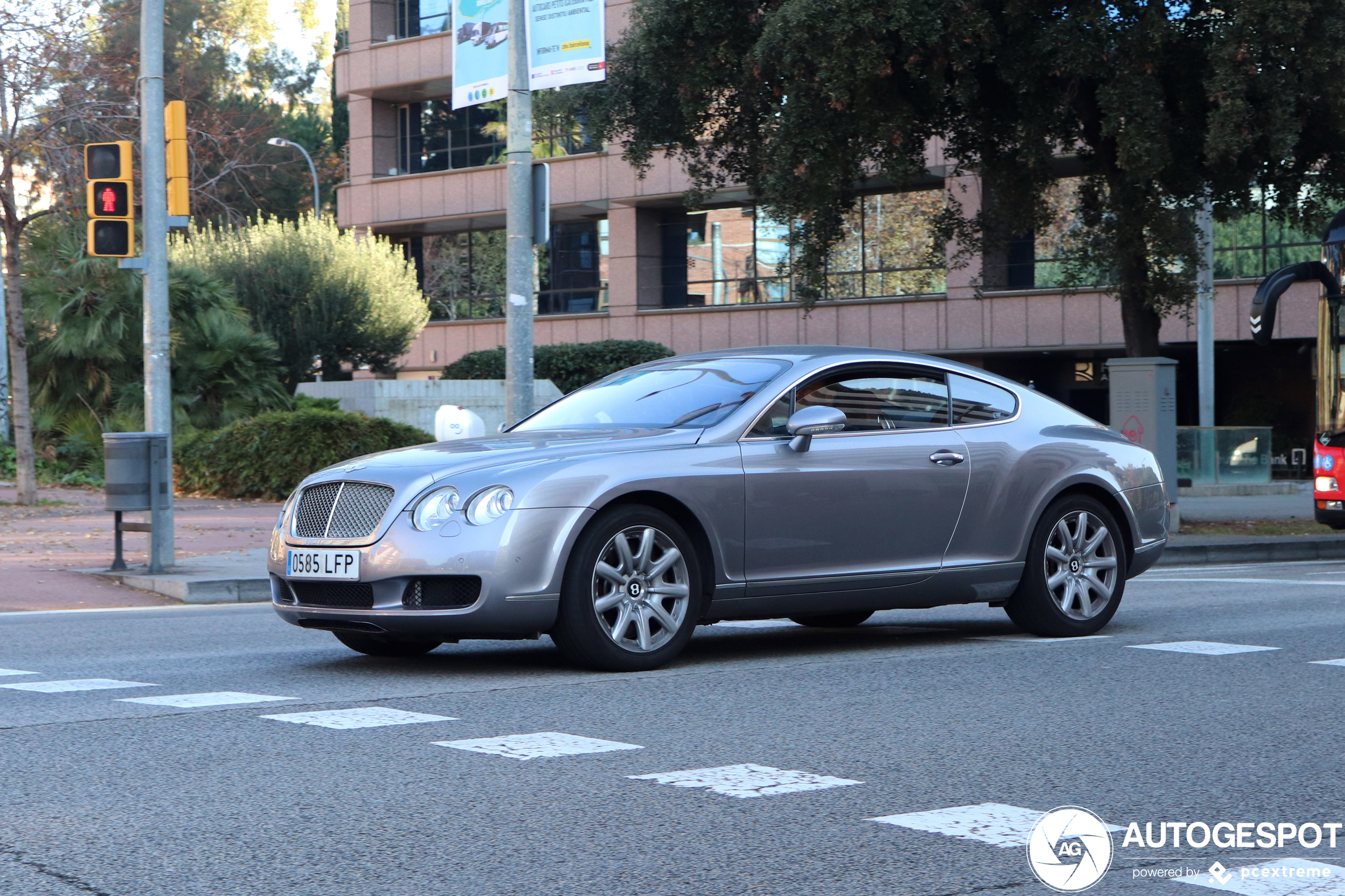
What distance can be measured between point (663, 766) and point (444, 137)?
135 ft

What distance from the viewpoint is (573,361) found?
3772 centimetres

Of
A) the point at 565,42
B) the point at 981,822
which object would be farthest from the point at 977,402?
the point at 565,42

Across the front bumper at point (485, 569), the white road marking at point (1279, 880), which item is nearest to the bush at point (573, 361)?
the front bumper at point (485, 569)

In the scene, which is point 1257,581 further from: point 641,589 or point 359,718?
point 359,718

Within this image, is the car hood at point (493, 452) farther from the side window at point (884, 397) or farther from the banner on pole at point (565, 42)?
the banner on pole at point (565, 42)

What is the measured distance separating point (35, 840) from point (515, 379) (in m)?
10.5

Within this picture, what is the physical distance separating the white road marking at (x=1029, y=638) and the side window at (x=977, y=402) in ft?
3.85

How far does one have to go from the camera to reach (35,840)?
14.3 feet

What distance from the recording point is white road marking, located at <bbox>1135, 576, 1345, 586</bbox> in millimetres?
12875

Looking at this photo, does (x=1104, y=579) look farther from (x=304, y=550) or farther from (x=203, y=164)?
(x=203, y=164)

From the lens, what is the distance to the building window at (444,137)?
43812 mm

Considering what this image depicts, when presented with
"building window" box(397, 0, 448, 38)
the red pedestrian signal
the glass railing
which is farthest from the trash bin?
"building window" box(397, 0, 448, 38)

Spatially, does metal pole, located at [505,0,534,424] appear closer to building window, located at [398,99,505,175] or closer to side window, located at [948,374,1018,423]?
side window, located at [948,374,1018,423]

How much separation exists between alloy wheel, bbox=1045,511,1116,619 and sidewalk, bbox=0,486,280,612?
639 centimetres
